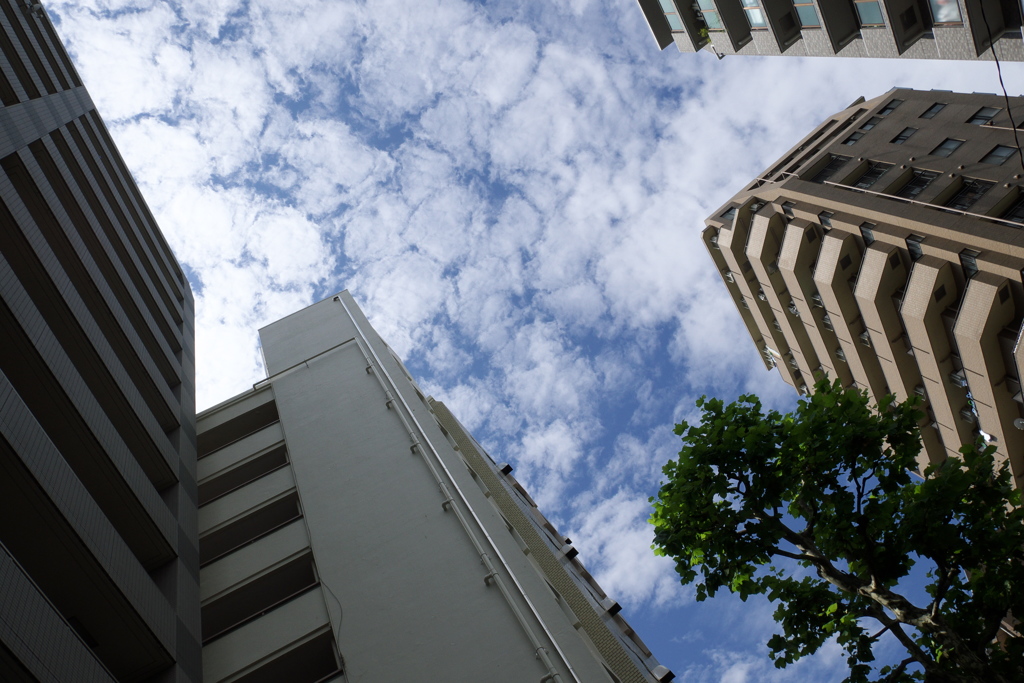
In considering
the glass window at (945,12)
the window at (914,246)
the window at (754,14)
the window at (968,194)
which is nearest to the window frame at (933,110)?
the window at (968,194)

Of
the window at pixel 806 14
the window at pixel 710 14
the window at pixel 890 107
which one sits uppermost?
the window at pixel 890 107

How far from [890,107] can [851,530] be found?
106ft

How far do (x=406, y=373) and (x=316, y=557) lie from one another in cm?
840

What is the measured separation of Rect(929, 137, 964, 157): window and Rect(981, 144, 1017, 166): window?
188 cm

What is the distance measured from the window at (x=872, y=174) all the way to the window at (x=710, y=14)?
45.2ft

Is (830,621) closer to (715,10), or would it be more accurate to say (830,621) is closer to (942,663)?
(942,663)

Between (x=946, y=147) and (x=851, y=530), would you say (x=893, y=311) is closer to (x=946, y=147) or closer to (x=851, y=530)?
(x=946, y=147)

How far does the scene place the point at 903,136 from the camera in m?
31.9

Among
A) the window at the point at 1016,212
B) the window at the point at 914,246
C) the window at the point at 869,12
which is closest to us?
the window at the point at 869,12

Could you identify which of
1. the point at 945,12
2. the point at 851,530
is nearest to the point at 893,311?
the point at 945,12

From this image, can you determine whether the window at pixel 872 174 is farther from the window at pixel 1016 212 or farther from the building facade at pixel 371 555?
the building facade at pixel 371 555

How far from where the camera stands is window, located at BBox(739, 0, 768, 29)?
19.3 meters

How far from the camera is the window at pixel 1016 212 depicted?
24125 mm

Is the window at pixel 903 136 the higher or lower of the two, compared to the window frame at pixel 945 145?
higher
